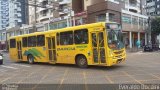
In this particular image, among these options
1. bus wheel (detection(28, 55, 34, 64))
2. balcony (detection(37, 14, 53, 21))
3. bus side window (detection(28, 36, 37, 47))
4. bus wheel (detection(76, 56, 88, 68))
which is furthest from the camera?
balcony (detection(37, 14, 53, 21))

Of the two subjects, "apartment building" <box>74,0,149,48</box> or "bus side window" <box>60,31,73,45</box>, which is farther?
Result: "apartment building" <box>74,0,149,48</box>

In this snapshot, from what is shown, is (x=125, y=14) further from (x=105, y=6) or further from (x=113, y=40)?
(x=113, y=40)

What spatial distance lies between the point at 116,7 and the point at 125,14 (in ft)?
11.7

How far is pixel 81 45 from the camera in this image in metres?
16.3

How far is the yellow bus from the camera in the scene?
14.9 meters

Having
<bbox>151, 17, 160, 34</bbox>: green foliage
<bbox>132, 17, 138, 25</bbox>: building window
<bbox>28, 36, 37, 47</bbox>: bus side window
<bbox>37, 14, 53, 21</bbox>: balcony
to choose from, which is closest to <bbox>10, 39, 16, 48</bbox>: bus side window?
<bbox>28, 36, 37, 47</bbox>: bus side window

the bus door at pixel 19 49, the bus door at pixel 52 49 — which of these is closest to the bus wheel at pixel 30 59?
the bus door at pixel 19 49

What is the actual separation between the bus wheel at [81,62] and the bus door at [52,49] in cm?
256

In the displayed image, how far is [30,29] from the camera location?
67062 mm

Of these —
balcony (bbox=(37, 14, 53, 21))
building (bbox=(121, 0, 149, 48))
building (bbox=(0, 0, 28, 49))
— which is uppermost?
building (bbox=(0, 0, 28, 49))

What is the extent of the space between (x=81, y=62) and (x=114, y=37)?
113 inches

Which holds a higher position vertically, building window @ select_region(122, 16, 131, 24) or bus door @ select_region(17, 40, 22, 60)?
building window @ select_region(122, 16, 131, 24)

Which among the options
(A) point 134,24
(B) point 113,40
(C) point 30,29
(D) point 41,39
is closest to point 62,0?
(C) point 30,29

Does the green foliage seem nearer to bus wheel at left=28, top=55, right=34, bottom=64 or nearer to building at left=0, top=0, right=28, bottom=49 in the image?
bus wheel at left=28, top=55, right=34, bottom=64
